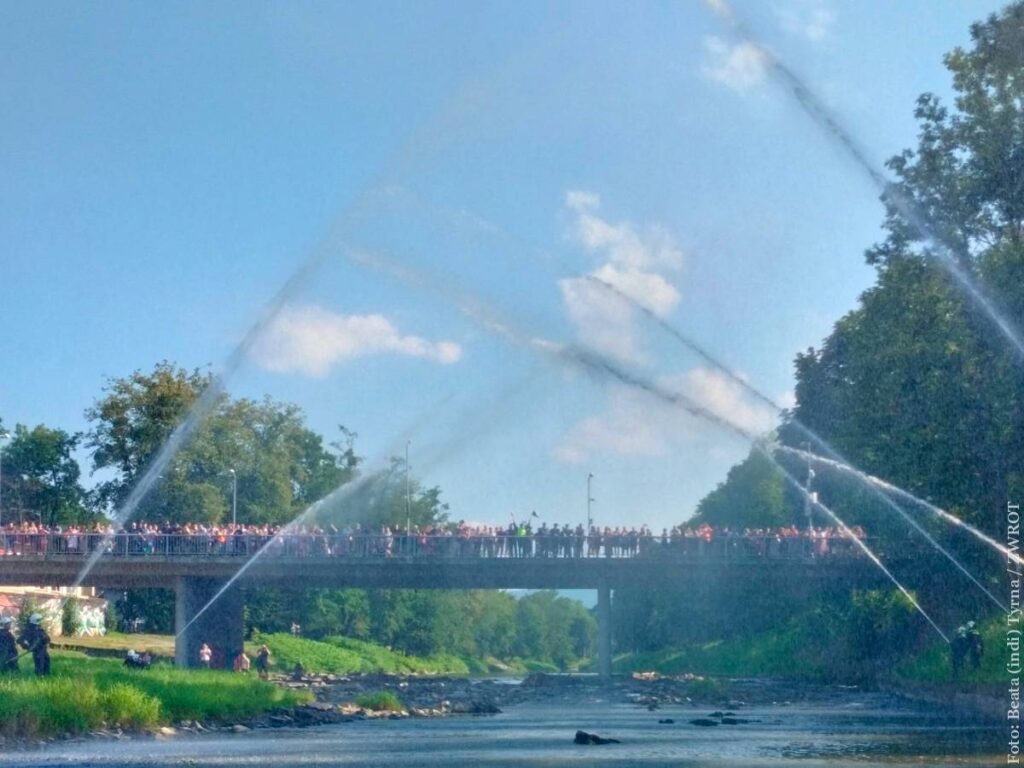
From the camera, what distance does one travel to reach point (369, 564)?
80562 mm

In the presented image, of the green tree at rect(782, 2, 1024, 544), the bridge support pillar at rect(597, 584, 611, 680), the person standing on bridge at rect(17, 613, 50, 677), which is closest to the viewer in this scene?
the person standing on bridge at rect(17, 613, 50, 677)

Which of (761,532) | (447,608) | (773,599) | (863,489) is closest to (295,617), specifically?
(447,608)

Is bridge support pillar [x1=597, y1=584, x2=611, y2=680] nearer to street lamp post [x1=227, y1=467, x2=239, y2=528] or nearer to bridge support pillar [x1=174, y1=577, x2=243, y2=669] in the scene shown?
bridge support pillar [x1=174, y1=577, x2=243, y2=669]

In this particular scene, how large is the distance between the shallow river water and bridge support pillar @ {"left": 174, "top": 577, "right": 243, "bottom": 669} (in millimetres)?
26821

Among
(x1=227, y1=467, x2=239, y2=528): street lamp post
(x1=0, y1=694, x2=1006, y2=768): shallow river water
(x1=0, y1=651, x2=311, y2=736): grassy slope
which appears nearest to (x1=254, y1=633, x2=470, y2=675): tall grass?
(x1=227, y1=467, x2=239, y2=528): street lamp post

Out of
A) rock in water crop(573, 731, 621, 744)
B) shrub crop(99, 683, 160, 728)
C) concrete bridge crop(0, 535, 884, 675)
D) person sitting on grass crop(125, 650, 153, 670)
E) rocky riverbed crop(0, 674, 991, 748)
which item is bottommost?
rocky riverbed crop(0, 674, 991, 748)

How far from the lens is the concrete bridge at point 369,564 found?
7881 centimetres

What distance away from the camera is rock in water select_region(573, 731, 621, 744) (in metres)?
43.9

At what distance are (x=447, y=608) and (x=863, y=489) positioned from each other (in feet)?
268

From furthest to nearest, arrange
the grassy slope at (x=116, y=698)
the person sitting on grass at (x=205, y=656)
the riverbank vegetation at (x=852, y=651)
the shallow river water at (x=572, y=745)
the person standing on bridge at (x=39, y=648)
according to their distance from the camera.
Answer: the person sitting on grass at (x=205, y=656) < the riverbank vegetation at (x=852, y=651) < the person standing on bridge at (x=39, y=648) < the grassy slope at (x=116, y=698) < the shallow river water at (x=572, y=745)

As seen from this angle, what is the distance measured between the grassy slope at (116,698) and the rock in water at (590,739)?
13000mm

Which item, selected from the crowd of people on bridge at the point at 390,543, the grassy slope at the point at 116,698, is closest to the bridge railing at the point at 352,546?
the crowd of people on bridge at the point at 390,543

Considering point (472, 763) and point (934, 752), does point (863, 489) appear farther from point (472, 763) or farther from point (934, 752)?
point (472, 763)

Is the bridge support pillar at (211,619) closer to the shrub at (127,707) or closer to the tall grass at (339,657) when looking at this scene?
the tall grass at (339,657)
